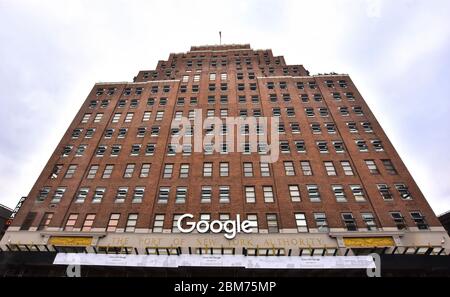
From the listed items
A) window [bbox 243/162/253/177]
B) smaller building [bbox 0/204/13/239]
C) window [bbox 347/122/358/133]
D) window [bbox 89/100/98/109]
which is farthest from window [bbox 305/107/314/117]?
smaller building [bbox 0/204/13/239]

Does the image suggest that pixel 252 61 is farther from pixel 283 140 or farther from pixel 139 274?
pixel 139 274

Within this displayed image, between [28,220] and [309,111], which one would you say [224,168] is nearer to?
[309,111]

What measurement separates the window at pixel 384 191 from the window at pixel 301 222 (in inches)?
374

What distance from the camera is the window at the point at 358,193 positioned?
33.8m

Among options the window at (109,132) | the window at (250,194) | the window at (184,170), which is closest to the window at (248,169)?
the window at (250,194)

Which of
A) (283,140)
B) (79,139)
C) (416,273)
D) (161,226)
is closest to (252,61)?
(283,140)

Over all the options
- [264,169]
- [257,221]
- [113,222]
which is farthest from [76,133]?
[257,221]

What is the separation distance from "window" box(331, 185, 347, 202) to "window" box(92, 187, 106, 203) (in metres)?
26.1

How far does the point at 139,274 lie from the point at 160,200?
825 centimetres

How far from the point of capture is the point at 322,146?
39969 millimetres

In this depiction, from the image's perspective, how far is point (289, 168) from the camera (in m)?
37.2

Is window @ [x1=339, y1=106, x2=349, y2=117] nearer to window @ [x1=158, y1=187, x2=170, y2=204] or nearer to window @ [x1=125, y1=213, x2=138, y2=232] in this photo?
window @ [x1=158, y1=187, x2=170, y2=204]

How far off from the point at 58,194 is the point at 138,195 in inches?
373

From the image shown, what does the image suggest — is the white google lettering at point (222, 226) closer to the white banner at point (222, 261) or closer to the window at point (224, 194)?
the window at point (224, 194)
